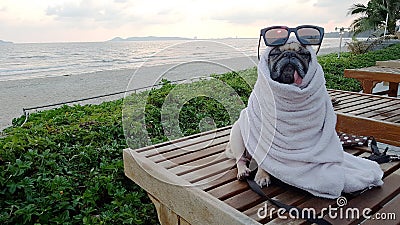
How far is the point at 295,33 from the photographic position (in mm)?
1646

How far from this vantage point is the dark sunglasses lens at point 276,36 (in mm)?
1654

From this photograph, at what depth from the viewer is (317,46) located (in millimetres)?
1712

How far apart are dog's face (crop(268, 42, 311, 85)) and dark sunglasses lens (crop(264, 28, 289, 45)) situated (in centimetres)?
3

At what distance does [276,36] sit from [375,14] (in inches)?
961

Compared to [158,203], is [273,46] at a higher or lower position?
higher

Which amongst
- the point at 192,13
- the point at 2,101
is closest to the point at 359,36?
the point at 2,101

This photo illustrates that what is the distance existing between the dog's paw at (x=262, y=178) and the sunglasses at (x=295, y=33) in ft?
2.18

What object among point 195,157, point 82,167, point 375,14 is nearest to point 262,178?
point 195,157

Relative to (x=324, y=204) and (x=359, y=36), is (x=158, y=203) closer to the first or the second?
(x=324, y=204)

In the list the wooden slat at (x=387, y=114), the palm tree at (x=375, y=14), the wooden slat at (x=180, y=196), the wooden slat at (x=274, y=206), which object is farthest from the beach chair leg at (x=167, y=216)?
the palm tree at (x=375, y=14)

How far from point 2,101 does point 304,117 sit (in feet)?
31.6

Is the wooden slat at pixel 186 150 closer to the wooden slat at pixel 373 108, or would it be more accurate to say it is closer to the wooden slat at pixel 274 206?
the wooden slat at pixel 274 206

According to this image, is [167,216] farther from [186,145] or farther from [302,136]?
[302,136]

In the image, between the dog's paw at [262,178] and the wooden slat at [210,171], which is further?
the wooden slat at [210,171]
